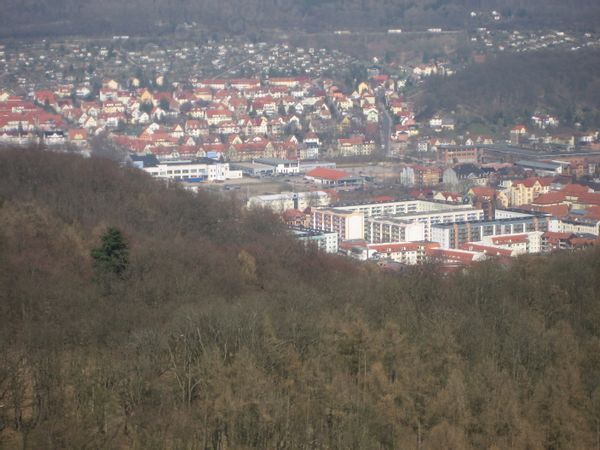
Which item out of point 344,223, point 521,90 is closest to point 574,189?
point 344,223

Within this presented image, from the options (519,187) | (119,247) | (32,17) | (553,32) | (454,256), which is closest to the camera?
(119,247)

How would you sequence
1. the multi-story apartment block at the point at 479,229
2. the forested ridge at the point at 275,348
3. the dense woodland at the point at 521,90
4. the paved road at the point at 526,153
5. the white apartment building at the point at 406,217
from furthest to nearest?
the dense woodland at the point at 521,90 → the paved road at the point at 526,153 → the white apartment building at the point at 406,217 → the multi-story apartment block at the point at 479,229 → the forested ridge at the point at 275,348

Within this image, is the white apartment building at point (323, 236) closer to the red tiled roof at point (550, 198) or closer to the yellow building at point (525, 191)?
the red tiled roof at point (550, 198)

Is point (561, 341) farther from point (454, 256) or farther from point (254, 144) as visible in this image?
point (254, 144)

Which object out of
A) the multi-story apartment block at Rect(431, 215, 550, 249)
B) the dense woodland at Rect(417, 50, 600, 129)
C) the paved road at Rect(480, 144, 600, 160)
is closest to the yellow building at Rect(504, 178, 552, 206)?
the multi-story apartment block at Rect(431, 215, 550, 249)

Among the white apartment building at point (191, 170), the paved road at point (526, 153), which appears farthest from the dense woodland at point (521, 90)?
the white apartment building at point (191, 170)

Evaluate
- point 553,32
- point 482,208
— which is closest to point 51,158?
point 482,208
